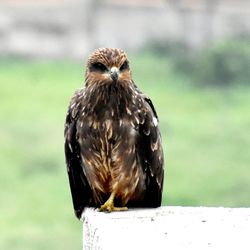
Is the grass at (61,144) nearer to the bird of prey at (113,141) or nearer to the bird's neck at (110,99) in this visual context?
the bird of prey at (113,141)

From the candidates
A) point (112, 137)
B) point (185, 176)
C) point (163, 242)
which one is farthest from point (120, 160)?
point (185, 176)

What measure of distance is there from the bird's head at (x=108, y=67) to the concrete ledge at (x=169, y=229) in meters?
0.57

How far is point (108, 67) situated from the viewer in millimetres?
6367

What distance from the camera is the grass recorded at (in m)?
16.2

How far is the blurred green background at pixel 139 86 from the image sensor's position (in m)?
17.4

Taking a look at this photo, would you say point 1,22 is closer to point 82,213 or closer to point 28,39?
point 28,39

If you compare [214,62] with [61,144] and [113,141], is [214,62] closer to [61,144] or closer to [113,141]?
[61,144]

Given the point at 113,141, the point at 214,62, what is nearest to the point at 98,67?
the point at 113,141

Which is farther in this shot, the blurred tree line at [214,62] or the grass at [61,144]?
the blurred tree line at [214,62]

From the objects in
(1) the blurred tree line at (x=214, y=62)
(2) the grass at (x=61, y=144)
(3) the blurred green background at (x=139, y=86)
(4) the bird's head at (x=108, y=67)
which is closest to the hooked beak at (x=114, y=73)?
(4) the bird's head at (x=108, y=67)

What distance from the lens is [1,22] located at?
24078mm

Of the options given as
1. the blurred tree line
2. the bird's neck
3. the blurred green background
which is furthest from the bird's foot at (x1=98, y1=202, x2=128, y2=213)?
the blurred tree line

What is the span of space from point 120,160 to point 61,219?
1004cm

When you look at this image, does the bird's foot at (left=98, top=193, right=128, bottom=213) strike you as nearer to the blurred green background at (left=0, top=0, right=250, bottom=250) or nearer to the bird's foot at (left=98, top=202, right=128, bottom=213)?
the bird's foot at (left=98, top=202, right=128, bottom=213)
